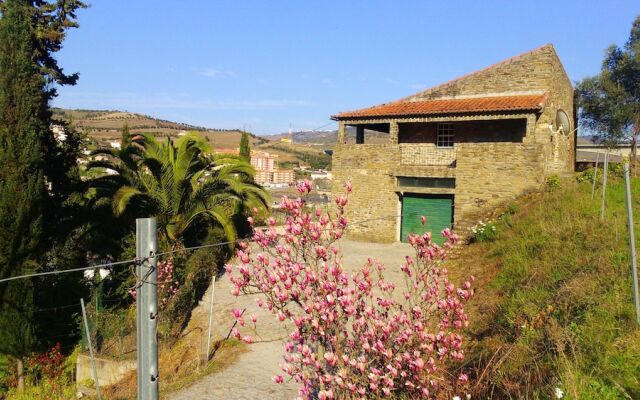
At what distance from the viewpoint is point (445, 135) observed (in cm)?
1944

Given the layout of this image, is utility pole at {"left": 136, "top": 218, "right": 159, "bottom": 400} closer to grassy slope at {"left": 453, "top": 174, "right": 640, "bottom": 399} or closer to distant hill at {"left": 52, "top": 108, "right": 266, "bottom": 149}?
grassy slope at {"left": 453, "top": 174, "right": 640, "bottom": 399}

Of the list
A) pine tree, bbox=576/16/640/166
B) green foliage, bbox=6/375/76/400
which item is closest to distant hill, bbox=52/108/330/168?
pine tree, bbox=576/16/640/166

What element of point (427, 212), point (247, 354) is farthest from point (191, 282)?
point (427, 212)

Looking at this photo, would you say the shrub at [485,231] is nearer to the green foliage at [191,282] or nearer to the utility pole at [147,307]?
the green foliage at [191,282]

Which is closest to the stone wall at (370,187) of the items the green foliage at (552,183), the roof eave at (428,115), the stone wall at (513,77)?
the roof eave at (428,115)

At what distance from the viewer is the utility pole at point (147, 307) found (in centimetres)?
359

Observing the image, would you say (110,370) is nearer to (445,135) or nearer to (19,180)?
(19,180)

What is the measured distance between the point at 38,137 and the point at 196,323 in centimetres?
547

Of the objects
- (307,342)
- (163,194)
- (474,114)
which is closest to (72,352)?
(163,194)

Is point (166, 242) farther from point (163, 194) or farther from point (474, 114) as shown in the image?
point (474, 114)

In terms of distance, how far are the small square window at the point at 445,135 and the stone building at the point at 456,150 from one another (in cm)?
4

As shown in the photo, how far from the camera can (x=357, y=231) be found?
19.7m

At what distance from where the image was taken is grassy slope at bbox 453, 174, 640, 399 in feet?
13.8

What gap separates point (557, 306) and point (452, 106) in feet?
42.4
